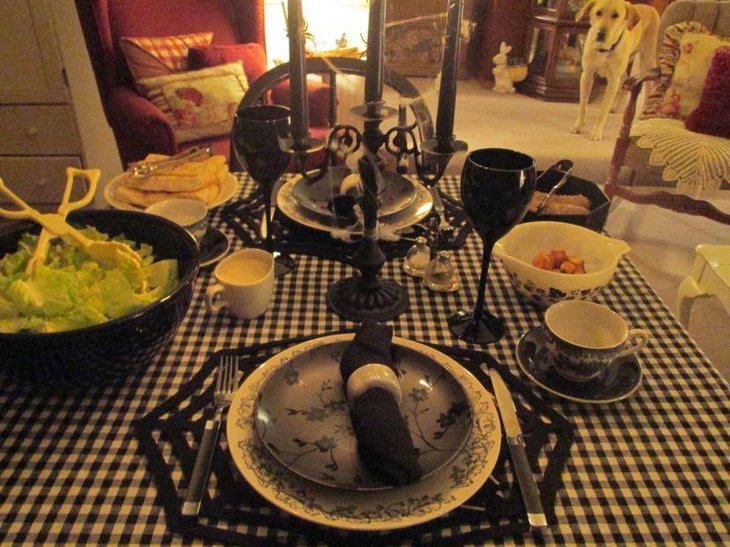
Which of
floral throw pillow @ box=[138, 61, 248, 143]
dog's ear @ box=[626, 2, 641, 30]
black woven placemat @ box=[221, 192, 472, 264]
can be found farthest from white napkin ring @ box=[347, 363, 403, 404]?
dog's ear @ box=[626, 2, 641, 30]

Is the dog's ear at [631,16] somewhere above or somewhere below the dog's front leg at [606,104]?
above

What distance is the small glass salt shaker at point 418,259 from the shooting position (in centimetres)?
89

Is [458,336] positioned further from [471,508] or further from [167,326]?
[167,326]

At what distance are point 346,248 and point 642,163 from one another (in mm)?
2145

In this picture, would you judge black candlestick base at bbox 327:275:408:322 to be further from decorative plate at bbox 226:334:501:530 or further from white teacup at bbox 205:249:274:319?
decorative plate at bbox 226:334:501:530

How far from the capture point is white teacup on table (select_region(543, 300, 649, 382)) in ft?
2.12

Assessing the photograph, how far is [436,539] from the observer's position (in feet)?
1.63

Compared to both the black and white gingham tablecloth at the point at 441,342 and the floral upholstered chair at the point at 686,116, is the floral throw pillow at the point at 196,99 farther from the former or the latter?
the floral upholstered chair at the point at 686,116

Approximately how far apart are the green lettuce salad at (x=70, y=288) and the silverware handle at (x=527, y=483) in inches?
17.1

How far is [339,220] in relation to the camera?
0.95m

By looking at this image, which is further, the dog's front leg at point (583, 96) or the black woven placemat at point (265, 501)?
the dog's front leg at point (583, 96)

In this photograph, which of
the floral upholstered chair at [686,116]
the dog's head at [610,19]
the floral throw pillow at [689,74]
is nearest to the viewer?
the floral upholstered chair at [686,116]

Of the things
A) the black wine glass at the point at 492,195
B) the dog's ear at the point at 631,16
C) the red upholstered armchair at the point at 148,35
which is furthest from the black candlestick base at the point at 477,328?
the dog's ear at the point at 631,16

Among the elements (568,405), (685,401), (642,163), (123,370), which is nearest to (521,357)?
(568,405)
